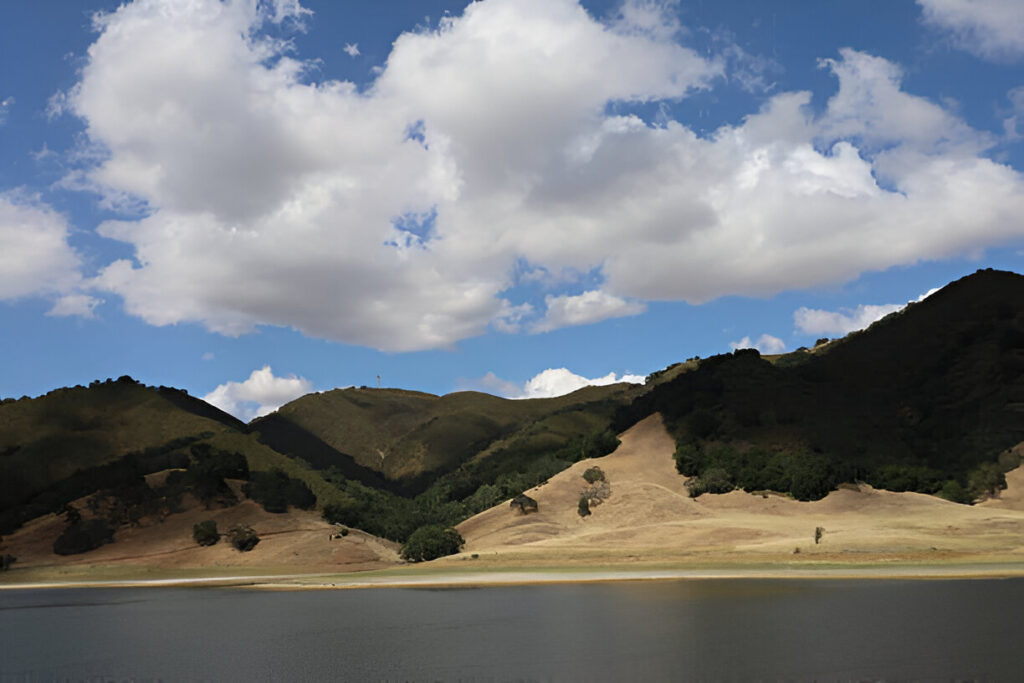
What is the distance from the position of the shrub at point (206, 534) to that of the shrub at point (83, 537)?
11.9 m

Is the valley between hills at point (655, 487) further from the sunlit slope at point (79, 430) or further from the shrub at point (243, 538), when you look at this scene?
the shrub at point (243, 538)

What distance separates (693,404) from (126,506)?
82.6 meters

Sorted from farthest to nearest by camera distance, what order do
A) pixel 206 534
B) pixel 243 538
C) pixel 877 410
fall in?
pixel 877 410 → pixel 206 534 → pixel 243 538

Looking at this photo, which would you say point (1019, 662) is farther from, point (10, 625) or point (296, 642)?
point (10, 625)

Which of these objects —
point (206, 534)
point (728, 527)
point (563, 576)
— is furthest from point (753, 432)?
point (206, 534)

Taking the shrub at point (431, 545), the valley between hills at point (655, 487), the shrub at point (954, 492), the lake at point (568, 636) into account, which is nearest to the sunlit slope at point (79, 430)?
the valley between hills at point (655, 487)

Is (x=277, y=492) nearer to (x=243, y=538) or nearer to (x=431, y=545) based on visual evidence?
(x=243, y=538)

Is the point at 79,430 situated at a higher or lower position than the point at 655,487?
higher

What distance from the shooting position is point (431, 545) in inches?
3270

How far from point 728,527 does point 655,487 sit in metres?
20.6

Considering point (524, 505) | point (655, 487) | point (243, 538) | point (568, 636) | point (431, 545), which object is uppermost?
point (655, 487)

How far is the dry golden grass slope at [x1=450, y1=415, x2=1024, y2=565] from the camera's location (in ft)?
202

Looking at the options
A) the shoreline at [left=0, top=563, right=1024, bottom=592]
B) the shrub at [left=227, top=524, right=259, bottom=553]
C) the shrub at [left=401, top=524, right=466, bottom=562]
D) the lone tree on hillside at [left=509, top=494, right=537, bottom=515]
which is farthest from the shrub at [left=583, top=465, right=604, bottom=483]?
the shrub at [left=227, top=524, right=259, bottom=553]

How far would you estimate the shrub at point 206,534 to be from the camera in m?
93.2
